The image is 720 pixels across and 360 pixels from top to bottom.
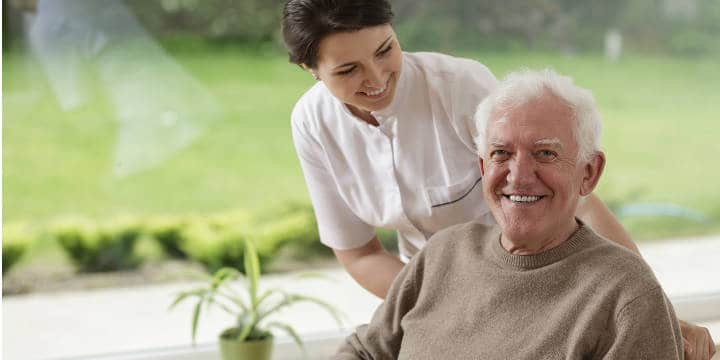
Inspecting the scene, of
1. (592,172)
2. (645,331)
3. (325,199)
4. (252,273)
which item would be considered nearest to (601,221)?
(592,172)

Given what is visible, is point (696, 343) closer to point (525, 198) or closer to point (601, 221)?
point (601, 221)

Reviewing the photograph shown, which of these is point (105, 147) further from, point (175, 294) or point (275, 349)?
point (275, 349)

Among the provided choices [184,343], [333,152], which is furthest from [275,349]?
[333,152]

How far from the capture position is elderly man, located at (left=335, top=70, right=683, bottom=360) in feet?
5.60

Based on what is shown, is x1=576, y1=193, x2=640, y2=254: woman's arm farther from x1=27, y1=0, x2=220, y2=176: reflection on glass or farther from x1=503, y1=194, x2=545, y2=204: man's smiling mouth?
x1=27, y1=0, x2=220, y2=176: reflection on glass

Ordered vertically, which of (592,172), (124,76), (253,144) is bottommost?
(253,144)

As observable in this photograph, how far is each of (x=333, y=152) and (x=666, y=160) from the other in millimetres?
2109

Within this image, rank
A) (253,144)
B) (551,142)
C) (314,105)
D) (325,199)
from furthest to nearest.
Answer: (253,144)
(325,199)
(314,105)
(551,142)

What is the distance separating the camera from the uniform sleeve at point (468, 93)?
2.10 metres

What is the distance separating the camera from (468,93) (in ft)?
6.91

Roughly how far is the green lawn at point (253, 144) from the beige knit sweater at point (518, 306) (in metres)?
1.41

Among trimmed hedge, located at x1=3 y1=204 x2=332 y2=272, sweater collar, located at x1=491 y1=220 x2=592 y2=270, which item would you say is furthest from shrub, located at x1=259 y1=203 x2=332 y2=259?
sweater collar, located at x1=491 y1=220 x2=592 y2=270

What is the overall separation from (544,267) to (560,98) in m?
0.32

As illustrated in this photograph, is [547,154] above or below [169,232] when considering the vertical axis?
above
